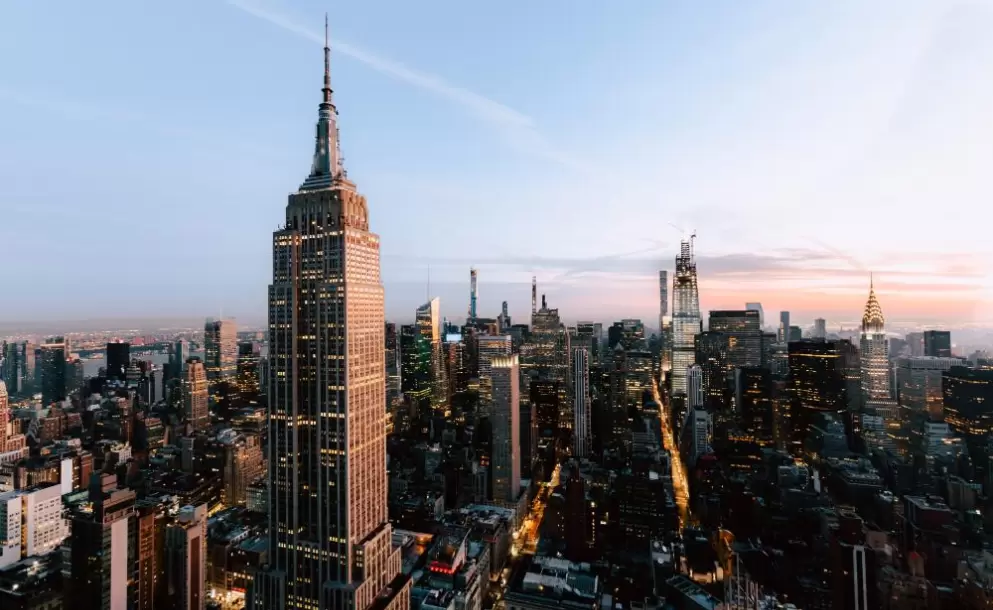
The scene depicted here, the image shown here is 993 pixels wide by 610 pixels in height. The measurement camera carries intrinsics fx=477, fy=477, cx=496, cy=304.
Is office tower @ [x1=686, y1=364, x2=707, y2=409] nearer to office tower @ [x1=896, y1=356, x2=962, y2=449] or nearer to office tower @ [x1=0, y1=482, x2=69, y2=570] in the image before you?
office tower @ [x1=896, y1=356, x2=962, y2=449]

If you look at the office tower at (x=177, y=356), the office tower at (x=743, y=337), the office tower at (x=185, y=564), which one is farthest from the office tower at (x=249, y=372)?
the office tower at (x=743, y=337)

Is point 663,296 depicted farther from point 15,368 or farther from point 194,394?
point 15,368

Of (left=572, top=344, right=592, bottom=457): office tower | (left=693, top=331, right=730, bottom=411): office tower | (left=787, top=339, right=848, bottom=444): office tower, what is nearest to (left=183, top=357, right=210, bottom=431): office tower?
(left=572, top=344, right=592, bottom=457): office tower

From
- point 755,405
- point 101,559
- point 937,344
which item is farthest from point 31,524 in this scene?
point 937,344

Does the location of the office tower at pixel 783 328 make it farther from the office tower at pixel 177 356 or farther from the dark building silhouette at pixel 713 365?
the office tower at pixel 177 356

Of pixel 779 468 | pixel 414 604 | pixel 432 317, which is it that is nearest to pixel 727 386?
pixel 779 468

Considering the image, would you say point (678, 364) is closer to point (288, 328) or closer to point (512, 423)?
point (512, 423)
